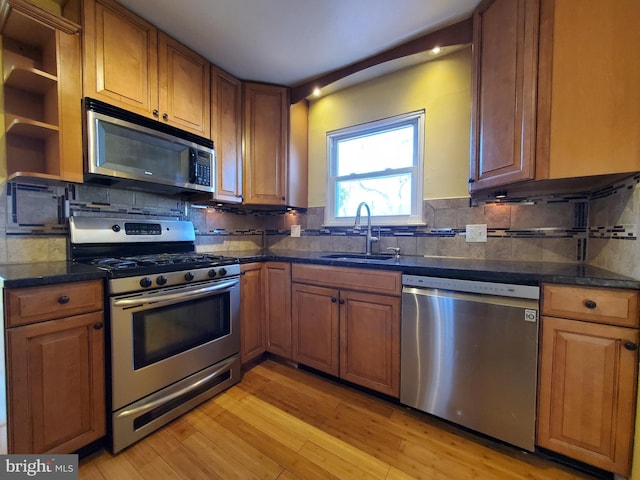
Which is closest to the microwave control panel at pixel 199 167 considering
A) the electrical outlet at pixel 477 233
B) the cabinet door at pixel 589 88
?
the electrical outlet at pixel 477 233

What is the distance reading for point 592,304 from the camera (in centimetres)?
116

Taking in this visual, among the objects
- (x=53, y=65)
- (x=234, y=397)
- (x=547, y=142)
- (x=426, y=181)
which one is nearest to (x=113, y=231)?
(x=53, y=65)

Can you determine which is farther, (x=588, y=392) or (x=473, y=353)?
(x=473, y=353)

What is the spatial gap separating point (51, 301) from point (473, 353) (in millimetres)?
2077

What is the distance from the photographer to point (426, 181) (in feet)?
7.07

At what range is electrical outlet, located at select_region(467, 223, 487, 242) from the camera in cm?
190

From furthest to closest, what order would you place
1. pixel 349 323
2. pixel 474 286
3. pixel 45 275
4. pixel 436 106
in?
pixel 436 106, pixel 349 323, pixel 474 286, pixel 45 275

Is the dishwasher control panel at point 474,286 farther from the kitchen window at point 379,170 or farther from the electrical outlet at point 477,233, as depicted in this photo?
the kitchen window at point 379,170

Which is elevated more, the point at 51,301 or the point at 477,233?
the point at 477,233

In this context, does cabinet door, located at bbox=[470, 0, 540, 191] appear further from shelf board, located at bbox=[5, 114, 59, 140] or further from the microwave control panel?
shelf board, located at bbox=[5, 114, 59, 140]

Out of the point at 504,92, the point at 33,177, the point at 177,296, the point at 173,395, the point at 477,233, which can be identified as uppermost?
the point at 504,92

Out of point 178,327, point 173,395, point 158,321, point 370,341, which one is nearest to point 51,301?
point 158,321

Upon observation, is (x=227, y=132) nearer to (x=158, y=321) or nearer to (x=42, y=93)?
(x=42, y=93)

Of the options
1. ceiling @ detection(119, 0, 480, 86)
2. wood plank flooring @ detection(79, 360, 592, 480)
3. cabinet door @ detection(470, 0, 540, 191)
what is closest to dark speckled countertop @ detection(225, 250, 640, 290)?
cabinet door @ detection(470, 0, 540, 191)
